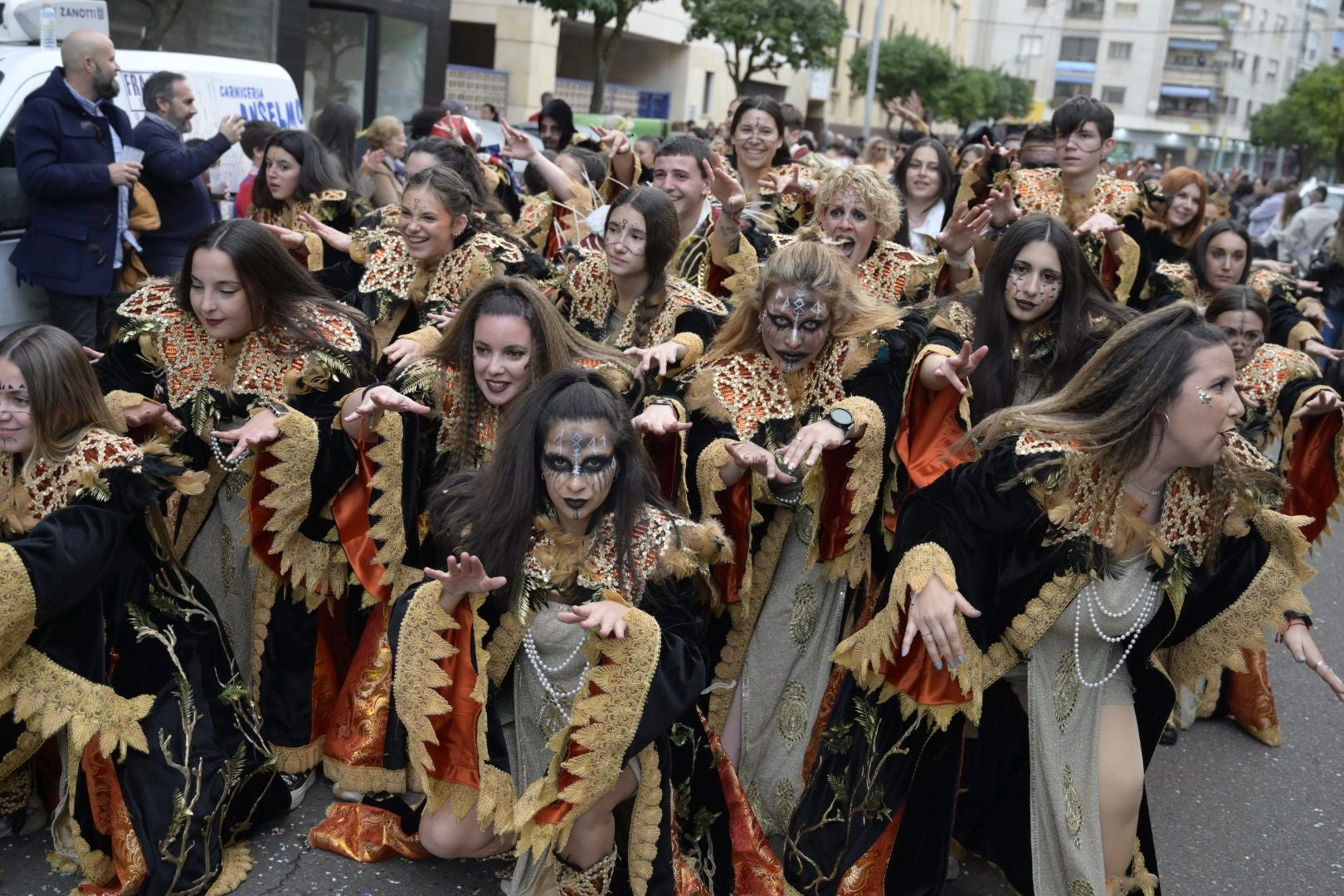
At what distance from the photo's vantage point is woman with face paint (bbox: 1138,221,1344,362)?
5266 millimetres

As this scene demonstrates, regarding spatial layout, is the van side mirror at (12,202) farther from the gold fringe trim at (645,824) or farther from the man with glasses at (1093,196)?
the gold fringe trim at (645,824)

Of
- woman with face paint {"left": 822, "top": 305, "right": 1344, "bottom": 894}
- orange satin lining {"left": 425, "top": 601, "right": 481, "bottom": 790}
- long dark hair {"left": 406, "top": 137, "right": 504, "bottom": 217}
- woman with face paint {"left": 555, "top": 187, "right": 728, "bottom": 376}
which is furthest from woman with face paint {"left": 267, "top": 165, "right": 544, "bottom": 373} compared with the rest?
woman with face paint {"left": 822, "top": 305, "right": 1344, "bottom": 894}

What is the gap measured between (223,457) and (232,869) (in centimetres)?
115

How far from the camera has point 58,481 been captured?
3.13 metres

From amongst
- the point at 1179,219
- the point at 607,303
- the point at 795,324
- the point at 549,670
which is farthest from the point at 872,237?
the point at 1179,219

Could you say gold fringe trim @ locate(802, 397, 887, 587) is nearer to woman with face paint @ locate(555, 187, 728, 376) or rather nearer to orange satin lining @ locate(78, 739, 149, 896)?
woman with face paint @ locate(555, 187, 728, 376)

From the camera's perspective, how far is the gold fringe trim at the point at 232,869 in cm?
328

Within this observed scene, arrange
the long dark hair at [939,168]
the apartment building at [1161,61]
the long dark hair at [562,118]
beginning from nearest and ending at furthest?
1. the long dark hair at [939,168]
2. the long dark hair at [562,118]
3. the apartment building at [1161,61]

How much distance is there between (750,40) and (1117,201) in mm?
25756

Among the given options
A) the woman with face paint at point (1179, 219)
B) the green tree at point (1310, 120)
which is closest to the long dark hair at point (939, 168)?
the woman with face paint at point (1179, 219)

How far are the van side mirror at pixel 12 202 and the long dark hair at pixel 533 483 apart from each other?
4025mm

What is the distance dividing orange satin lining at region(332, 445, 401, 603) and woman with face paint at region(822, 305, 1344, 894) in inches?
53.6

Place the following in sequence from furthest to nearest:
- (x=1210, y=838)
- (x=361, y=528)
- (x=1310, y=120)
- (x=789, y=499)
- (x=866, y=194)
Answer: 1. (x=1310, y=120)
2. (x=866, y=194)
3. (x=1210, y=838)
4. (x=361, y=528)
5. (x=789, y=499)

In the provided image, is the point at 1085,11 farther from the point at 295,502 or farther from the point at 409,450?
the point at 295,502
